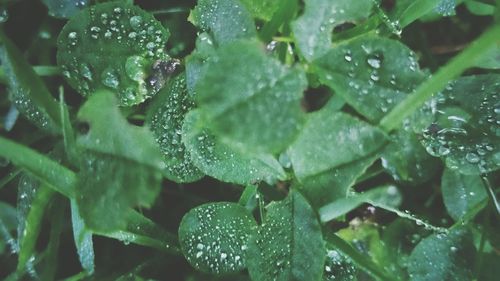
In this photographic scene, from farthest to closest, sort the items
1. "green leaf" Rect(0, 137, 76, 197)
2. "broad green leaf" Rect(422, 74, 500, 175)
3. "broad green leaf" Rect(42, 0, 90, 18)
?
1. "broad green leaf" Rect(42, 0, 90, 18)
2. "broad green leaf" Rect(422, 74, 500, 175)
3. "green leaf" Rect(0, 137, 76, 197)

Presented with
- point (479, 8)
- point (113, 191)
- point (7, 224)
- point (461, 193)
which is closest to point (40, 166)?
point (113, 191)

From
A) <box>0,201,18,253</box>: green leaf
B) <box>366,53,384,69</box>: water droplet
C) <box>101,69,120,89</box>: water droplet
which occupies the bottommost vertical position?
<box>0,201,18,253</box>: green leaf

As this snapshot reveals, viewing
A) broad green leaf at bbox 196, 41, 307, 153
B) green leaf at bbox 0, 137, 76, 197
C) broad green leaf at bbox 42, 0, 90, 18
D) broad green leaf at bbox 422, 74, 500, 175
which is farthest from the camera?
broad green leaf at bbox 42, 0, 90, 18

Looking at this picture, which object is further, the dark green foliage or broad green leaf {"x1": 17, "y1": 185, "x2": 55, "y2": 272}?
broad green leaf {"x1": 17, "y1": 185, "x2": 55, "y2": 272}

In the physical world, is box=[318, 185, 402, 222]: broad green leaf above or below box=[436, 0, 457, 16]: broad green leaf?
below

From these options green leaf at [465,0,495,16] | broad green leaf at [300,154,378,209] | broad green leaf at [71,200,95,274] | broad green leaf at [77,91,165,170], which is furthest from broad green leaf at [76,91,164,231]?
green leaf at [465,0,495,16]

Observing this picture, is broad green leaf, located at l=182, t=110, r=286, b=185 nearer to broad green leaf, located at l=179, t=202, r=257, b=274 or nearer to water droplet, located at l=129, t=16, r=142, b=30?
broad green leaf, located at l=179, t=202, r=257, b=274
